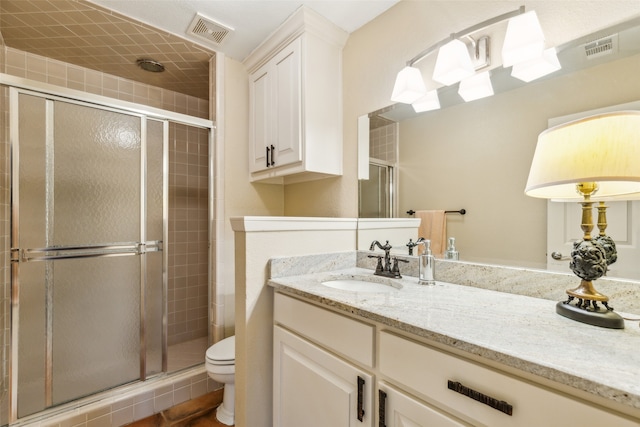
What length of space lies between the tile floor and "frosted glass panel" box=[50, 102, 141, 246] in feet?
3.65

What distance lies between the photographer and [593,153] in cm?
69

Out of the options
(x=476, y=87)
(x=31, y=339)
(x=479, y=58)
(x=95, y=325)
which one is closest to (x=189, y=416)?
(x=95, y=325)

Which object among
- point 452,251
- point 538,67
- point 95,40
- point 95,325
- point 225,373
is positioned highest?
point 95,40

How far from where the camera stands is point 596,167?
26.7 inches

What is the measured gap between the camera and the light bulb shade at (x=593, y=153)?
0.66m

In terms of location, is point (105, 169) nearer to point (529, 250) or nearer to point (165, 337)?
point (165, 337)

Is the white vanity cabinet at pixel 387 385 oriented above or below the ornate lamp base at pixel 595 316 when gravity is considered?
below

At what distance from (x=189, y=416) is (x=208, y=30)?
95.5 inches

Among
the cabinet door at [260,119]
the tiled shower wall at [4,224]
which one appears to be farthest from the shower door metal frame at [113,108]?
the tiled shower wall at [4,224]

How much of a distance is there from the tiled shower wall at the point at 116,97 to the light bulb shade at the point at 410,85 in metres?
1.56

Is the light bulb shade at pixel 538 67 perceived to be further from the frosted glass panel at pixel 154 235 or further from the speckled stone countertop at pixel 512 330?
the frosted glass panel at pixel 154 235

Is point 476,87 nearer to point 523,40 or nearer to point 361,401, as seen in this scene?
point 523,40

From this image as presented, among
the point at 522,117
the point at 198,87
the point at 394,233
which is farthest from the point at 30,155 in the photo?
the point at 522,117

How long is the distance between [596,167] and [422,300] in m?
0.60
